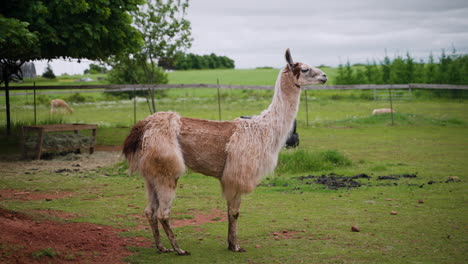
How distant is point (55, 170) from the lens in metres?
13.3

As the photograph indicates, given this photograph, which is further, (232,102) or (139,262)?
(232,102)

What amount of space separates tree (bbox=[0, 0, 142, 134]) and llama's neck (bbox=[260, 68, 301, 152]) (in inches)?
305

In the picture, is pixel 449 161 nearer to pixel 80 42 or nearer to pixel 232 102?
pixel 80 42

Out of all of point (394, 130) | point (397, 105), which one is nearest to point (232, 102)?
point (397, 105)

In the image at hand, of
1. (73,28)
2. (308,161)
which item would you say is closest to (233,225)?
(308,161)

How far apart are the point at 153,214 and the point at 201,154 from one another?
1.05 meters

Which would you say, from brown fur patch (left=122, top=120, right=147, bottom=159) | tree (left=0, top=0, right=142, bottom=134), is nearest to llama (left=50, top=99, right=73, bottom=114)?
tree (left=0, top=0, right=142, bottom=134)

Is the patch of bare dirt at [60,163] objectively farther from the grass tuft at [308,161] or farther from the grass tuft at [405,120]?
the grass tuft at [405,120]

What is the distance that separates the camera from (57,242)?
20.4ft

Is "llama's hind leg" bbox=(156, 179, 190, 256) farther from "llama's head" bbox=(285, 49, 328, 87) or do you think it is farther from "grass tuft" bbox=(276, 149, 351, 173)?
"grass tuft" bbox=(276, 149, 351, 173)

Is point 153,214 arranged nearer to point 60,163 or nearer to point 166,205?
point 166,205

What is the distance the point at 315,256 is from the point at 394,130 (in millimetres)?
18056

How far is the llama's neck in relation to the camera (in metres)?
6.92

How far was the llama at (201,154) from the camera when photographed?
20.5 feet
